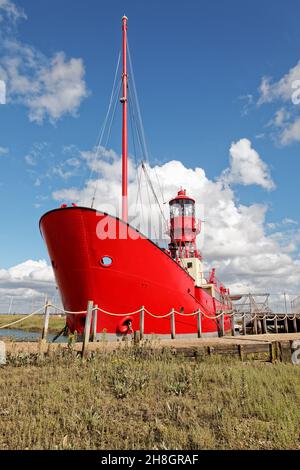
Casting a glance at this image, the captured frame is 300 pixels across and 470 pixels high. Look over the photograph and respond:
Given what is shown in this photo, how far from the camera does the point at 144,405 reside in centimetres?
467

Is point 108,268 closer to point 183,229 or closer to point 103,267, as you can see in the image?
point 103,267

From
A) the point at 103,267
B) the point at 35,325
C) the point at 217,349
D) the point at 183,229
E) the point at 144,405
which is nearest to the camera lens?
the point at 144,405

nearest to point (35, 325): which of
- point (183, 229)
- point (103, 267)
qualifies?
point (183, 229)

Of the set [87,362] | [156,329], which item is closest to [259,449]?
[87,362]

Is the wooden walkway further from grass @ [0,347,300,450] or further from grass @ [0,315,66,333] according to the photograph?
grass @ [0,315,66,333]

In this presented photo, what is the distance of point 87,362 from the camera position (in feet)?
22.2

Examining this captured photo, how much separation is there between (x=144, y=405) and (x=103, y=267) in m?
6.03

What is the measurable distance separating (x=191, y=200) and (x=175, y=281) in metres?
10.4

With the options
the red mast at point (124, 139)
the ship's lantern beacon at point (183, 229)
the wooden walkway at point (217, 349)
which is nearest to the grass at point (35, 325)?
the ship's lantern beacon at point (183, 229)

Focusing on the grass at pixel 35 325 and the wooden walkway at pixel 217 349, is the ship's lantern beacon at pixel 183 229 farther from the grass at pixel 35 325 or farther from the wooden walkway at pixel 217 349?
the grass at pixel 35 325

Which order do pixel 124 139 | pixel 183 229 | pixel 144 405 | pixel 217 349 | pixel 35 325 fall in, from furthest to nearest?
1. pixel 35 325
2. pixel 183 229
3. pixel 124 139
4. pixel 217 349
5. pixel 144 405

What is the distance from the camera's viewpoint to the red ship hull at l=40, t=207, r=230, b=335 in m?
10.4

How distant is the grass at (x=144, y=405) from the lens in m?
3.65
